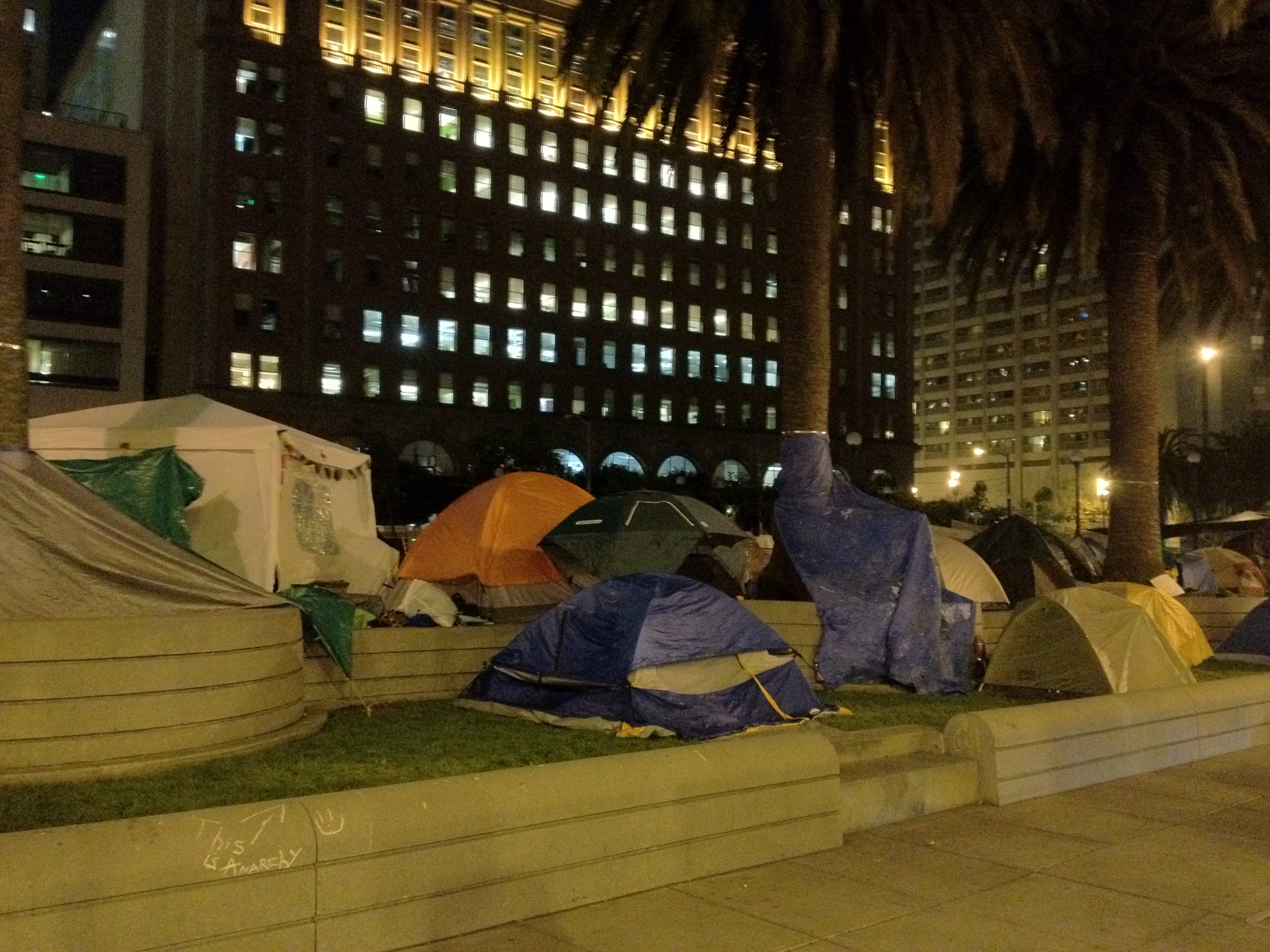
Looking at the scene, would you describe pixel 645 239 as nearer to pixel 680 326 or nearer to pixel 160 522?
pixel 680 326

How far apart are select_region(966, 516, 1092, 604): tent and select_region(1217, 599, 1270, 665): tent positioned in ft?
8.28

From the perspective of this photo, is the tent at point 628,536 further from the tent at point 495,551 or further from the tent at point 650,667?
the tent at point 650,667

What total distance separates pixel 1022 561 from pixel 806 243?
8022mm

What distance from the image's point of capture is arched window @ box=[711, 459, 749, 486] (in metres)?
82.4

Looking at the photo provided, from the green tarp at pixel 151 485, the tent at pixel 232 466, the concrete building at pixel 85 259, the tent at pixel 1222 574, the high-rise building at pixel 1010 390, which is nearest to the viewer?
the green tarp at pixel 151 485

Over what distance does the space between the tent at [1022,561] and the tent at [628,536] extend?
5.61m

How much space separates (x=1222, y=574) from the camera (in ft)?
85.2

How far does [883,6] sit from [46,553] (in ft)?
35.9

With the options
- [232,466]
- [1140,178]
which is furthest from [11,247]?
[1140,178]

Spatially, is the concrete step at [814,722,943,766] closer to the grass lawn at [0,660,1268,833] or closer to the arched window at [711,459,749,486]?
the grass lawn at [0,660,1268,833]

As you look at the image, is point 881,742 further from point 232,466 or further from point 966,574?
point 232,466

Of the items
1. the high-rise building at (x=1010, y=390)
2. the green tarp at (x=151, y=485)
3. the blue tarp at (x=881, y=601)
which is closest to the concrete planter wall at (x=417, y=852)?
the blue tarp at (x=881, y=601)

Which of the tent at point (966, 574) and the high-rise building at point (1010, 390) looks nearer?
the tent at point (966, 574)

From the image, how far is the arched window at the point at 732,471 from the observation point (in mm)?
82438
